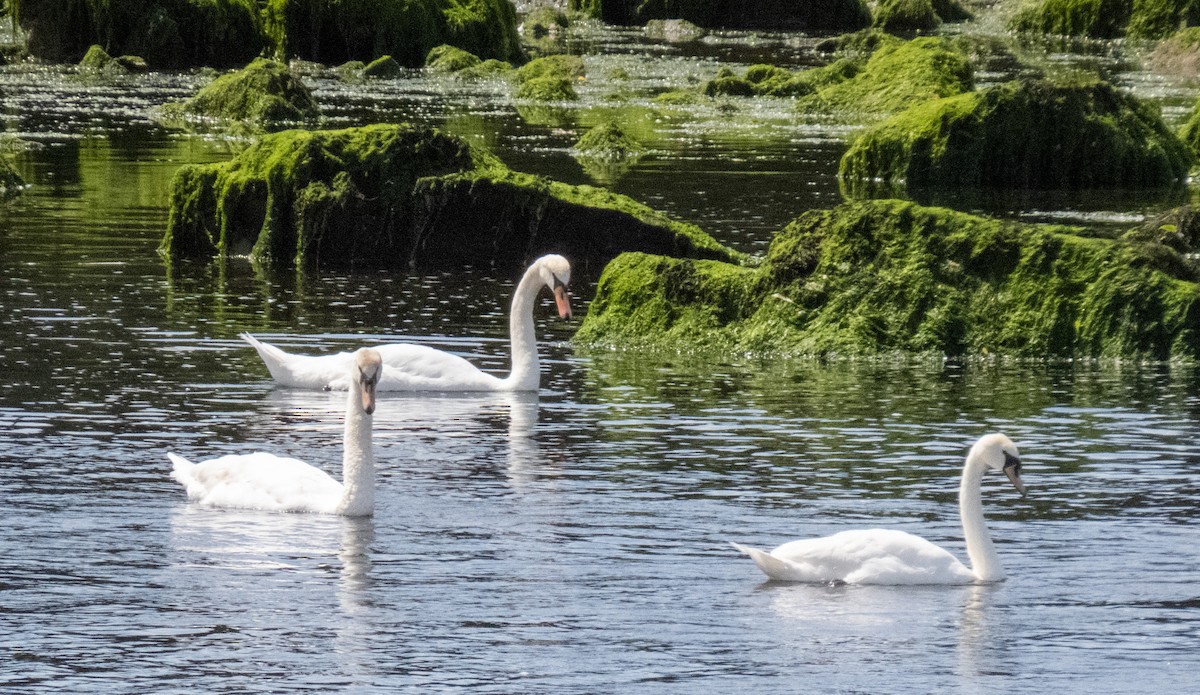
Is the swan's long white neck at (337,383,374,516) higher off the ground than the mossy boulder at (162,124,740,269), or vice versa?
the mossy boulder at (162,124,740,269)

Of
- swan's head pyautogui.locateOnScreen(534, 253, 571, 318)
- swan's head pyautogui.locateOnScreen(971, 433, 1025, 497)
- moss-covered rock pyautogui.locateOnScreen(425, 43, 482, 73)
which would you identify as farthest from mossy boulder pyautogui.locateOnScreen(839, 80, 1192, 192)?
moss-covered rock pyautogui.locateOnScreen(425, 43, 482, 73)

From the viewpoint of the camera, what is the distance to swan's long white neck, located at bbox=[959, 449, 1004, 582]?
38.0ft

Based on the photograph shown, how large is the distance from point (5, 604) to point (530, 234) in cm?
1577

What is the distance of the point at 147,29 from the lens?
62719 mm

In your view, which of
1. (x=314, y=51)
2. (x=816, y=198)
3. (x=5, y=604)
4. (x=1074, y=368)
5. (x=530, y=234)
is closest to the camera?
(x=5, y=604)

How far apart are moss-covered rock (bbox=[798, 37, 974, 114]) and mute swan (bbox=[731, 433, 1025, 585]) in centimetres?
3444

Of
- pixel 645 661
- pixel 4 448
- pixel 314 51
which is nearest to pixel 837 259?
pixel 4 448

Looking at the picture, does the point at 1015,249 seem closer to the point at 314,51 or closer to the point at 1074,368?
the point at 1074,368

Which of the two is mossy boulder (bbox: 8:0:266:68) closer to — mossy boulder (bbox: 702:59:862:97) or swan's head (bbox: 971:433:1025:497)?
→ mossy boulder (bbox: 702:59:862:97)

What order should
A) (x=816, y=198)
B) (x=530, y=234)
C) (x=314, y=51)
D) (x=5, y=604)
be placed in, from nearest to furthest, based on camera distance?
(x=5, y=604) < (x=530, y=234) < (x=816, y=198) < (x=314, y=51)

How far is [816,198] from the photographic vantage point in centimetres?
3212

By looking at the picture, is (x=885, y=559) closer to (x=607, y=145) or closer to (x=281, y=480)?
(x=281, y=480)

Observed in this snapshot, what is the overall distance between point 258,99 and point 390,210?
2081 cm

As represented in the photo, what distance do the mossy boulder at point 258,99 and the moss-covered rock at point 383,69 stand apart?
11.6m
